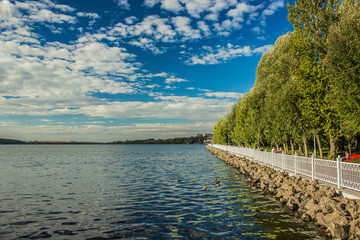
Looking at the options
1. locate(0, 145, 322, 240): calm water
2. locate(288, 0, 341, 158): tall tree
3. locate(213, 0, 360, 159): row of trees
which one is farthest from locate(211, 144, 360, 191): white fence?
locate(288, 0, 341, 158): tall tree

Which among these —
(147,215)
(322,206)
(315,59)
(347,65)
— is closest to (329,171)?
(322,206)

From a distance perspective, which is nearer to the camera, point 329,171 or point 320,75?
point 329,171

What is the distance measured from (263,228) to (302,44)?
17675 mm

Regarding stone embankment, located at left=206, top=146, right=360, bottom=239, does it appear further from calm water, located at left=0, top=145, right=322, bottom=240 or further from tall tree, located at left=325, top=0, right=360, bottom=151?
tall tree, located at left=325, top=0, right=360, bottom=151

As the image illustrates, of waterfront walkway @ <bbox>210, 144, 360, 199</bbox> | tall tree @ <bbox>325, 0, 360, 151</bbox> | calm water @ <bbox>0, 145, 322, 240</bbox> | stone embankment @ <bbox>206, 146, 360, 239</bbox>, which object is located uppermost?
tall tree @ <bbox>325, 0, 360, 151</bbox>

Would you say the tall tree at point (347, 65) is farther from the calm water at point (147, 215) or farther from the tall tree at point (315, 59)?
the calm water at point (147, 215)

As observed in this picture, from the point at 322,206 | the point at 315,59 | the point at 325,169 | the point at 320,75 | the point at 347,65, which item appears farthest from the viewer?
the point at 315,59

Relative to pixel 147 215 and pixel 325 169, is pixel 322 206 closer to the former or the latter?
pixel 325 169

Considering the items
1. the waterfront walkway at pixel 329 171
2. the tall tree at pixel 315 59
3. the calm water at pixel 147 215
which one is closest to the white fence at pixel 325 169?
the waterfront walkway at pixel 329 171

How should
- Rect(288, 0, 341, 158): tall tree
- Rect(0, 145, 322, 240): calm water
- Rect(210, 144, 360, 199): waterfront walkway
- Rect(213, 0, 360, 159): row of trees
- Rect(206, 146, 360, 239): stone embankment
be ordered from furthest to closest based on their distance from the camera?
Rect(288, 0, 341, 158): tall tree < Rect(213, 0, 360, 159): row of trees < Rect(210, 144, 360, 199): waterfront walkway < Rect(0, 145, 322, 240): calm water < Rect(206, 146, 360, 239): stone embankment

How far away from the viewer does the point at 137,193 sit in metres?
17.1

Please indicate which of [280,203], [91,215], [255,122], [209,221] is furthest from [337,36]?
[255,122]

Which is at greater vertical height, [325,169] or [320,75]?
[320,75]

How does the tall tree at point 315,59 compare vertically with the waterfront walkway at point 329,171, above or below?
above
